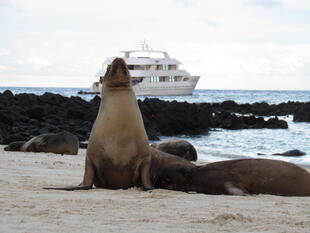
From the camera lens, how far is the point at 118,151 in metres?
6.46

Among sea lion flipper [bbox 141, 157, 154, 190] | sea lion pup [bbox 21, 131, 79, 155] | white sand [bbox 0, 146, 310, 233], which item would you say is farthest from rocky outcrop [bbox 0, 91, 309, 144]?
white sand [bbox 0, 146, 310, 233]

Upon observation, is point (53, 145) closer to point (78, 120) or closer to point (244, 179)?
point (244, 179)

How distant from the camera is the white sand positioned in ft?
13.3

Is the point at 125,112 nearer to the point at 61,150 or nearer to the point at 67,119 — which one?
the point at 61,150

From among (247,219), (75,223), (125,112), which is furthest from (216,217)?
(125,112)

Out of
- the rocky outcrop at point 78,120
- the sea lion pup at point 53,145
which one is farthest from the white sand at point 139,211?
the rocky outcrop at point 78,120

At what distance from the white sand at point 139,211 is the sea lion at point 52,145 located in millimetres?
4567

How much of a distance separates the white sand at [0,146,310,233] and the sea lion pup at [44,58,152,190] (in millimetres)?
211

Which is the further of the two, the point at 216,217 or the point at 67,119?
the point at 67,119

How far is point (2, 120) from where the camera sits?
1847 cm

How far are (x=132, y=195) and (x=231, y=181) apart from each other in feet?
3.71

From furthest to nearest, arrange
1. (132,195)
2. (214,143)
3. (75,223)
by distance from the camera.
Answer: (214,143) → (132,195) → (75,223)

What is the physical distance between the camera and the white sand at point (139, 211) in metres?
4.05

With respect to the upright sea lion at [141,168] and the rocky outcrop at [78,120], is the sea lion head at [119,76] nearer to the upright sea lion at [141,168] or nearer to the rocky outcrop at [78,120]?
the upright sea lion at [141,168]
